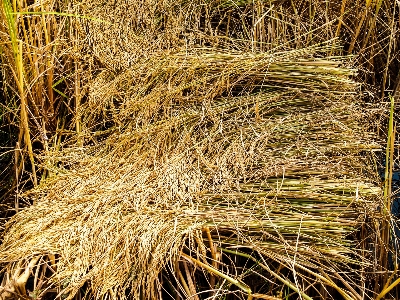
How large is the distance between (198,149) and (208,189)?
0.18 metres

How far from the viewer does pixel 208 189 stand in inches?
66.4

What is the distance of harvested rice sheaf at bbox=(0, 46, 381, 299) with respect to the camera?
1519mm

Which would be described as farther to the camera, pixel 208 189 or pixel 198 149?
pixel 198 149

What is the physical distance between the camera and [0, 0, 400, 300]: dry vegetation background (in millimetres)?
1535

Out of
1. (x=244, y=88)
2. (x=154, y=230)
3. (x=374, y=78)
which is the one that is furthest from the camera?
(x=374, y=78)

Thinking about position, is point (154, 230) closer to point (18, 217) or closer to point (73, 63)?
point (18, 217)

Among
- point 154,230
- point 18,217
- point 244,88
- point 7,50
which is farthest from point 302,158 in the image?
point 7,50

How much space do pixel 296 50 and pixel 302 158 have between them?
50cm

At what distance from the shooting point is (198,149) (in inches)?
71.6

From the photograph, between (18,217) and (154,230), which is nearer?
(154,230)

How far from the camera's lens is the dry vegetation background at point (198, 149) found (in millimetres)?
1535

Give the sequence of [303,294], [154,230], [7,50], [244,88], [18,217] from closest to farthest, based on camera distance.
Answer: [303,294]
[154,230]
[18,217]
[7,50]
[244,88]

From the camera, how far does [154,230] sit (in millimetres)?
1549

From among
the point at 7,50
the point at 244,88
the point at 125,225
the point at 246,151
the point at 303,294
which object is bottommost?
the point at 303,294
